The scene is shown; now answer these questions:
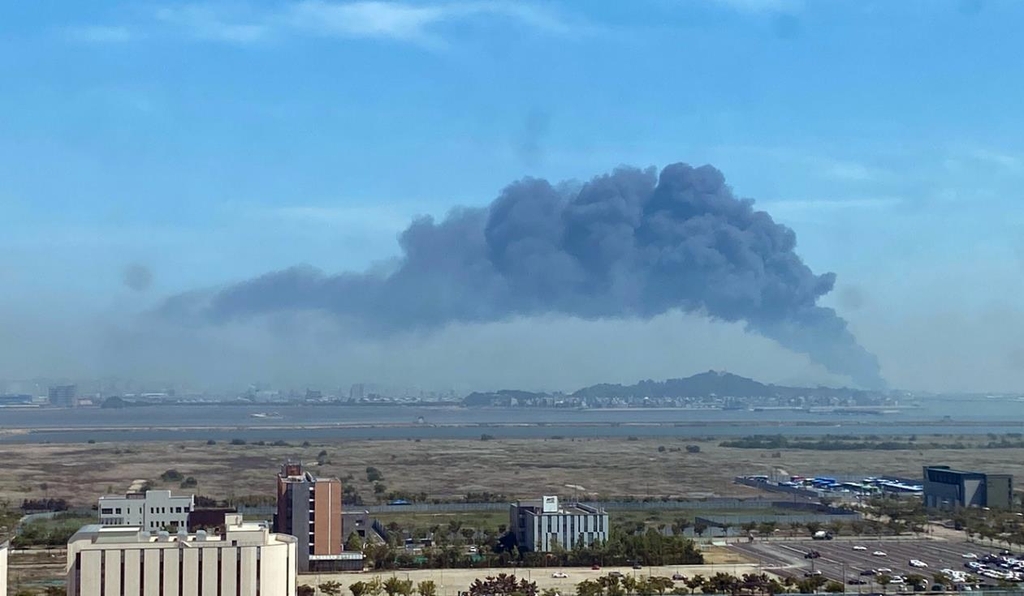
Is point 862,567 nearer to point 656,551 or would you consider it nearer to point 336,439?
point 656,551

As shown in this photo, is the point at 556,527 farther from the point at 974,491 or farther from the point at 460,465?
the point at 460,465

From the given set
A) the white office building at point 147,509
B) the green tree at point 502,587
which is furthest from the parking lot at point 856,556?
the white office building at point 147,509

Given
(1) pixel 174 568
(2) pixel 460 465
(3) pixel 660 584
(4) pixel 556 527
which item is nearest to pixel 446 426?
(2) pixel 460 465

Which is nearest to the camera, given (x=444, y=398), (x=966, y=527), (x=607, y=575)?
(x=607, y=575)

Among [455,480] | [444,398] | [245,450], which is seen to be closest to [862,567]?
[455,480]

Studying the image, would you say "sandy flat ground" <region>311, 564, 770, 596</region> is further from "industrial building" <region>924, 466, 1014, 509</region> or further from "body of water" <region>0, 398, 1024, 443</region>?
"body of water" <region>0, 398, 1024, 443</region>
